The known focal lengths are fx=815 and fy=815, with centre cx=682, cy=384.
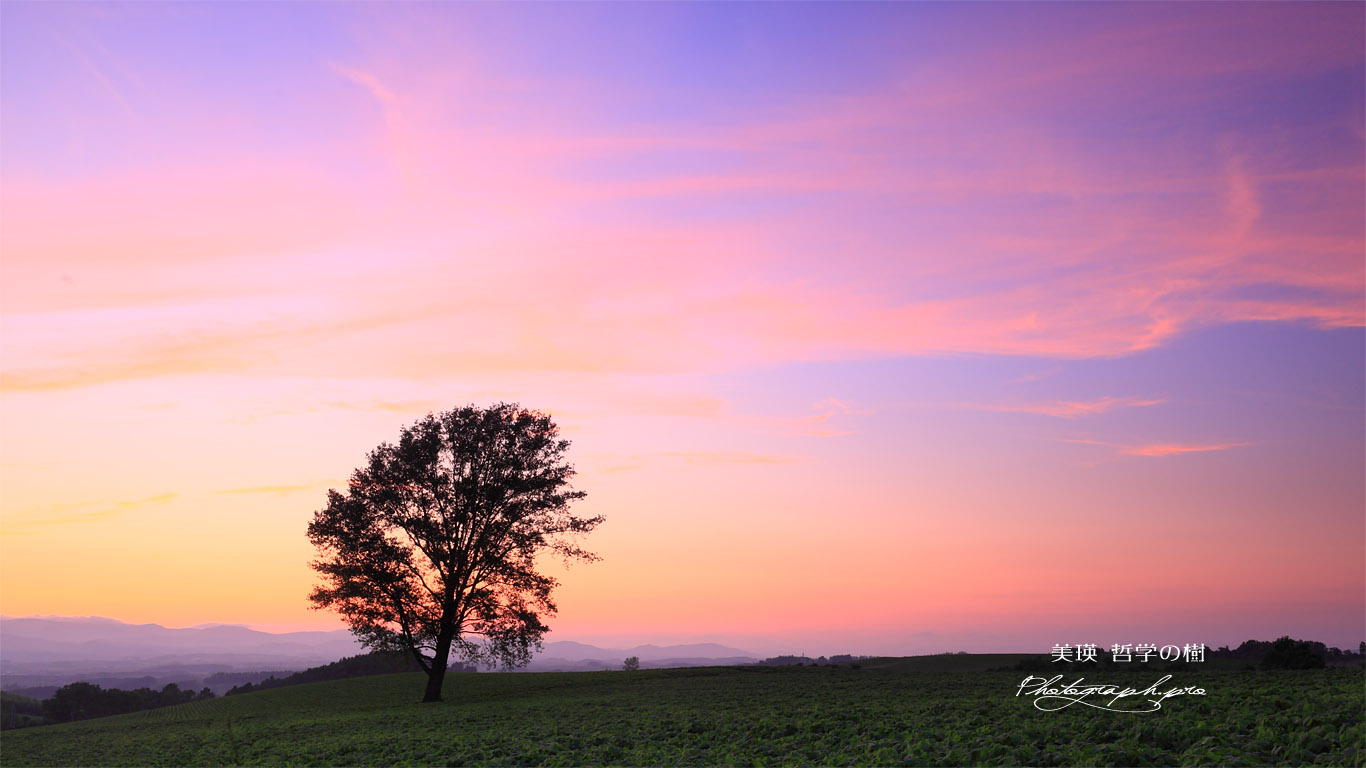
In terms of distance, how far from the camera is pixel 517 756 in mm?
24797

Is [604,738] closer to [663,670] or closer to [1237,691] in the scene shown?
[1237,691]

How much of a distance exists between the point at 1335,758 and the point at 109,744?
54234 mm

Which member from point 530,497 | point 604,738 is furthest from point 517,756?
point 530,497

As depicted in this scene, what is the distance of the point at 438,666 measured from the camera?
52188 mm

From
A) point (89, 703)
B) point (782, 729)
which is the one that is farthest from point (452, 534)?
point (89, 703)

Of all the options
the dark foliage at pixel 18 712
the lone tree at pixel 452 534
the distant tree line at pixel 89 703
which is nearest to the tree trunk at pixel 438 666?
the lone tree at pixel 452 534

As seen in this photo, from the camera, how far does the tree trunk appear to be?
5184cm

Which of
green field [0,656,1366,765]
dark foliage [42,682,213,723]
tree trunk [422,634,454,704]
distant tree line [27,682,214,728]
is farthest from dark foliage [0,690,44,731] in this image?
tree trunk [422,634,454,704]

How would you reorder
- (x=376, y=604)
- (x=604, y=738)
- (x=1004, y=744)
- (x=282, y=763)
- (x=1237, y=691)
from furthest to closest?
(x=376, y=604) < (x=282, y=763) < (x=604, y=738) < (x=1237, y=691) < (x=1004, y=744)

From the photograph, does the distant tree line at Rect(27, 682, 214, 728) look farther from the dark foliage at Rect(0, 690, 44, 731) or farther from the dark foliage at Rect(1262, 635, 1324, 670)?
the dark foliage at Rect(1262, 635, 1324, 670)

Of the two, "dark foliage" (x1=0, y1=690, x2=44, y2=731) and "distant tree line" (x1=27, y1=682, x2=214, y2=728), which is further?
"distant tree line" (x1=27, y1=682, x2=214, y2=728)

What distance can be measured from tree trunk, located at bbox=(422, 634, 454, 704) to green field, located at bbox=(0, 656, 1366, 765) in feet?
5.77

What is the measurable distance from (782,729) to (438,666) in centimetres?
3405

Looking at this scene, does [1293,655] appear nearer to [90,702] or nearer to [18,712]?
[90,702]
